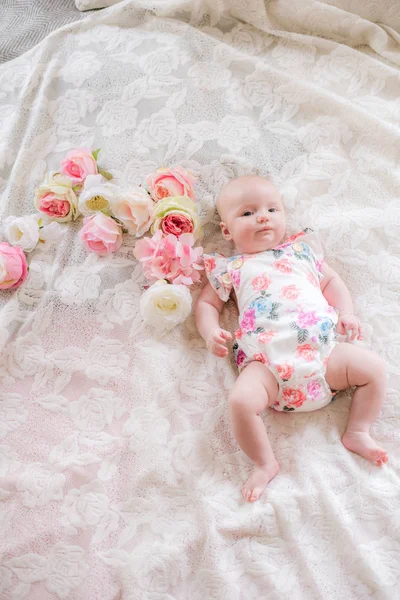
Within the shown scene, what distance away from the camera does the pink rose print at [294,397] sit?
1.28 m

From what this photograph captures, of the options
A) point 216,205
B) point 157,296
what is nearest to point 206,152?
point 216,205

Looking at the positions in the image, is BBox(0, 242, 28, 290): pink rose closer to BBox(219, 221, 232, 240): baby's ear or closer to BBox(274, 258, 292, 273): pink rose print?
BBox(219, 221, 232, 240): baby's ear

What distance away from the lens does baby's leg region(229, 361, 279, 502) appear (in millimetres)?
1203

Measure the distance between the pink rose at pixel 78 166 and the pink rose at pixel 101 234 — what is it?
0.42 feet

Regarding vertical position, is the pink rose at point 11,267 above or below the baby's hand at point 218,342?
below

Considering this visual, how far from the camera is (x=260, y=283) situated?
1.42 m

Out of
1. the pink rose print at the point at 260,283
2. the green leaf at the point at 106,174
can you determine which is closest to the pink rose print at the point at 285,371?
the pink rose print at the point at 260,283

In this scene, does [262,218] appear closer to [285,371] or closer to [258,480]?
[285,371]

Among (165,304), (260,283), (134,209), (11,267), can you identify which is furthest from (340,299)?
(11,267)

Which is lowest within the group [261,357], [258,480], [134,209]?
[258,480]

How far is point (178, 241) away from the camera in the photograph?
1428 millimetres

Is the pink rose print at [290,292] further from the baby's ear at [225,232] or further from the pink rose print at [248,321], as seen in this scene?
the baby's ear at [225,232]

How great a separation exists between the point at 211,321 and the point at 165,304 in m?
0.12

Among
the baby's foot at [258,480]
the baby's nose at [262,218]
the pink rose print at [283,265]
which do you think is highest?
the baby's nose at [262,218]
